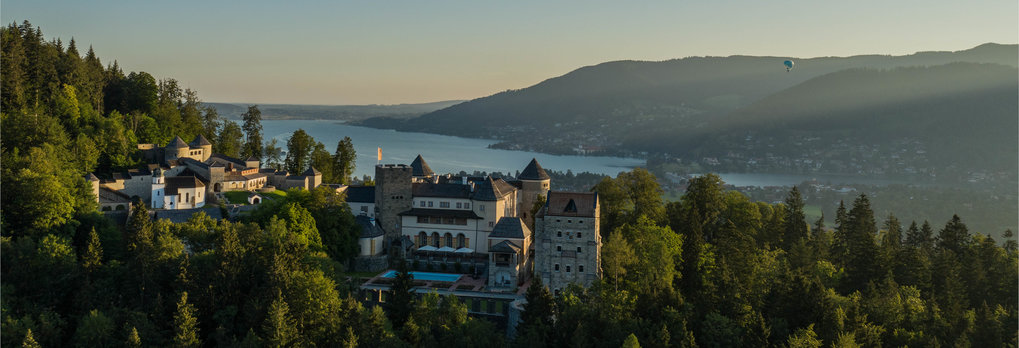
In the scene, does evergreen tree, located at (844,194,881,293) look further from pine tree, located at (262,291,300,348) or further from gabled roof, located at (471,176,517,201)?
pine tree, located at (262,291,300,348)

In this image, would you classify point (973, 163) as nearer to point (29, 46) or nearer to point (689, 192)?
point (689, 192)

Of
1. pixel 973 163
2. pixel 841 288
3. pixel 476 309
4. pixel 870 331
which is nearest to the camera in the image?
pixel 870 331

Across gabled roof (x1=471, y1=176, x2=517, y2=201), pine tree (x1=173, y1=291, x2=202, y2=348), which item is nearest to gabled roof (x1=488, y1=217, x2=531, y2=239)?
gabled roof (x1=471, y1=176, x2=517, y2=201)

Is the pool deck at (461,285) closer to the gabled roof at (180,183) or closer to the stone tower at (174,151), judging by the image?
the gabled roof at (180,183)

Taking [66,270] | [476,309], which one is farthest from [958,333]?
[66,270]

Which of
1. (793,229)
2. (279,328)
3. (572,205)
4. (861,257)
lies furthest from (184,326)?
(793,229)

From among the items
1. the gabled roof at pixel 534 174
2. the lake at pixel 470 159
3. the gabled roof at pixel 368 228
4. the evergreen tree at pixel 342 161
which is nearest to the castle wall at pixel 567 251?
the gabled roof at pixel 534 174

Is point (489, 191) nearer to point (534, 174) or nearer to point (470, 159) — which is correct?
point (534, 174)
